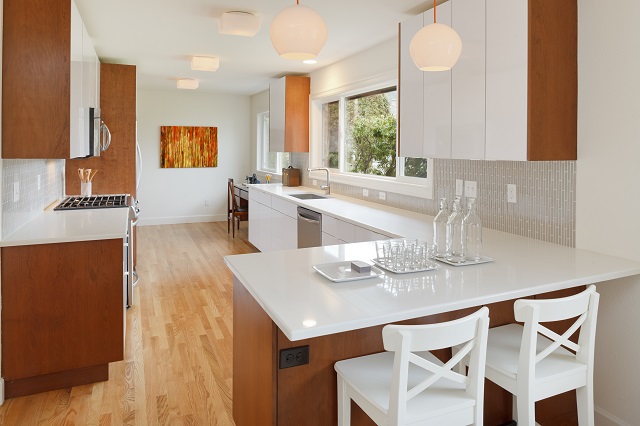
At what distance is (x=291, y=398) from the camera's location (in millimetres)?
1769

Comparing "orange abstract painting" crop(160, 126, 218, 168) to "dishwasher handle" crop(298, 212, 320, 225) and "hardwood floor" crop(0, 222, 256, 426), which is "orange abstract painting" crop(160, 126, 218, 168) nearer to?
"hardwood floor" crop(0, 222, 256, 426)

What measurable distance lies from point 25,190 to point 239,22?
1.96 m

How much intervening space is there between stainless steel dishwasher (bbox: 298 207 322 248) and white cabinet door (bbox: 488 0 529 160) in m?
1.95

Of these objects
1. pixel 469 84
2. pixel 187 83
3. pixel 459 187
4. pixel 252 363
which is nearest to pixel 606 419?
pixel 459 187

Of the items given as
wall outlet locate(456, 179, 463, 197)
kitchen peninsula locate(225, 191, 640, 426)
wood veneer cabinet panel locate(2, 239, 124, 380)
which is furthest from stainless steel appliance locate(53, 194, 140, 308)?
wall outlet locate(456, 179, 463, 197)

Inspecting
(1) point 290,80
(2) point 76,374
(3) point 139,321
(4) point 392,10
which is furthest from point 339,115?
(2) point 76,374

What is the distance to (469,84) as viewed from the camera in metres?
2.76

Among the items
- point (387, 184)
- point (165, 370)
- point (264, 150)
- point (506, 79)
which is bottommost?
point (165, 370)

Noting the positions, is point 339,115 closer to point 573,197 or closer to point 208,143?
point 573,197

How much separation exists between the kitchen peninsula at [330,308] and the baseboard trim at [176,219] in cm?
693

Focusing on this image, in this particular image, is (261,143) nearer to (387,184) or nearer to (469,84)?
(387,184)

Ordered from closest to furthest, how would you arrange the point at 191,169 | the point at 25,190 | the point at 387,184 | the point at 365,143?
the point at 25,190 < the point at 387,184 < the point at 365,143 < the point at 191,169

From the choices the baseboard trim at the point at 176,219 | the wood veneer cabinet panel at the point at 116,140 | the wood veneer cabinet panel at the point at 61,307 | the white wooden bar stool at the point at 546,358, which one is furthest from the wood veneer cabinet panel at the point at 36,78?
the baseboard trim at the point at 176,219

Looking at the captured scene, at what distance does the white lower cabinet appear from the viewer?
5.06m
